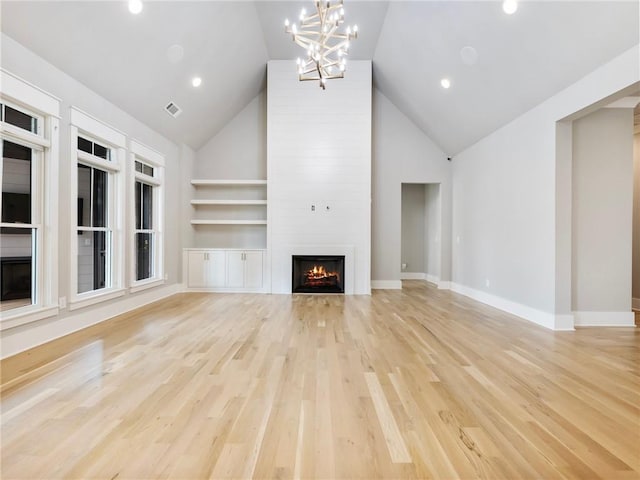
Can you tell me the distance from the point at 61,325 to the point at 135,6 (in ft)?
11.4

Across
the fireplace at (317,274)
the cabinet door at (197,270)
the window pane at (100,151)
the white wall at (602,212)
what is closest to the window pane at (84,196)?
the window pane at (100,151)

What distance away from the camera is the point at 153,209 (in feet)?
19.8

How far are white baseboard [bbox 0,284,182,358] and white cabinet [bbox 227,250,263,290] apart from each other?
173 centimetres

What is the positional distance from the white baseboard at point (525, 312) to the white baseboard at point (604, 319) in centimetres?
38

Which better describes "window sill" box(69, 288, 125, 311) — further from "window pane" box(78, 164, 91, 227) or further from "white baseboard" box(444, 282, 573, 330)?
"white baseboard" box(444, 282, 573, 330)

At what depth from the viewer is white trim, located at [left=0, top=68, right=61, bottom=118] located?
9.71 feet

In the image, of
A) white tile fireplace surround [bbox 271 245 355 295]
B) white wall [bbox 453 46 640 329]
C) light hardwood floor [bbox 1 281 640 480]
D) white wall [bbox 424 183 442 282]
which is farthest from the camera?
white wall [bbox 424 183 442 282]

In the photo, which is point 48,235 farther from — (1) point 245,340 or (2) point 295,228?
(2) point 295,228

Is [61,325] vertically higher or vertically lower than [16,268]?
lower

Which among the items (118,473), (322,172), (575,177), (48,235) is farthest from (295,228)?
(118,473)

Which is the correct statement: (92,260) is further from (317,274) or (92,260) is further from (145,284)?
(317,274)

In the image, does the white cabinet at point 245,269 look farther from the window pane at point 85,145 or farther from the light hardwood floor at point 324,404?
the window pane at point 85,145

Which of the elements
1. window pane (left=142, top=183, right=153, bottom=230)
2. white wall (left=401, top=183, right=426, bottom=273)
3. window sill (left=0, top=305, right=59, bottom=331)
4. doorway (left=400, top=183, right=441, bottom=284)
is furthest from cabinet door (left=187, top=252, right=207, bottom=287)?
white wall (left=401, top=183, right=426, bottom=273)

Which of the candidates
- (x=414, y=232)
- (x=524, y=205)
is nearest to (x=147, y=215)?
(x=524, y=205)
